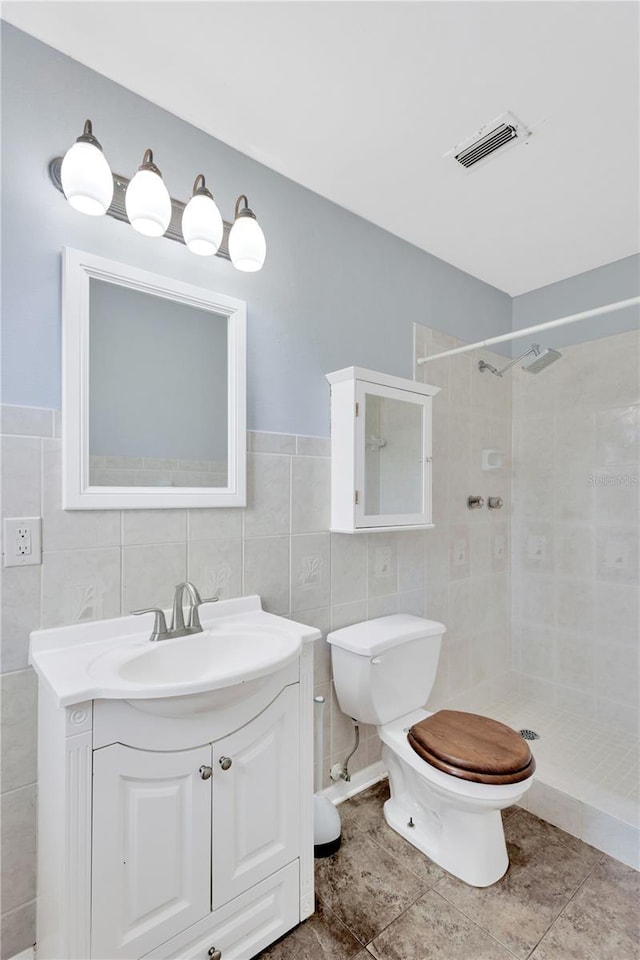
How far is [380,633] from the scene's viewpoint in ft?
5.82

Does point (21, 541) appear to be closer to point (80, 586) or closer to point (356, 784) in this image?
point (80, 586)

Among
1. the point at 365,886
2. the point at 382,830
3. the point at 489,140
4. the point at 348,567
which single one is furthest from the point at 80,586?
the point at 489,140

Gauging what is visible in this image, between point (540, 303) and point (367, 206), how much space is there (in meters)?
1.32

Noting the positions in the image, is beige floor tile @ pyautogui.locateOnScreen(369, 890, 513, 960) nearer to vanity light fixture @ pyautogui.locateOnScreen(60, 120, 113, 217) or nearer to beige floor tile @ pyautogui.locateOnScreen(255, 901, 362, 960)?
beige floor tile @ pyautogui.locateOnScreen(255, 901, 362, 960)

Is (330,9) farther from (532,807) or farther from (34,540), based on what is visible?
(532,807)

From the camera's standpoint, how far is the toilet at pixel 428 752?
145 cm

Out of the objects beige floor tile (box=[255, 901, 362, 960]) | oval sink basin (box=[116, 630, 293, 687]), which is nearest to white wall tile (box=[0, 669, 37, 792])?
oval sink basin (box=[116, 630, 293, 687])

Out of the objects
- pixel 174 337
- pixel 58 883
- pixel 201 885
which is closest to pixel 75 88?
pixel 174 337

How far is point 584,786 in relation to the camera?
6.14 feet

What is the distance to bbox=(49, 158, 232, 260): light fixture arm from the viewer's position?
3.99ft

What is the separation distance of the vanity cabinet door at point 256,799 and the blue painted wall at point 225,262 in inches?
36.2

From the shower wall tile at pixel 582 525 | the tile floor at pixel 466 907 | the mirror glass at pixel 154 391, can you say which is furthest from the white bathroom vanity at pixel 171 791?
the shower wall tile at pixel 582 525

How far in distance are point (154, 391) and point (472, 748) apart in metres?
1.50

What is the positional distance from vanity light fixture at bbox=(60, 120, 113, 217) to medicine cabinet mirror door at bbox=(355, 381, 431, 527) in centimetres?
98
